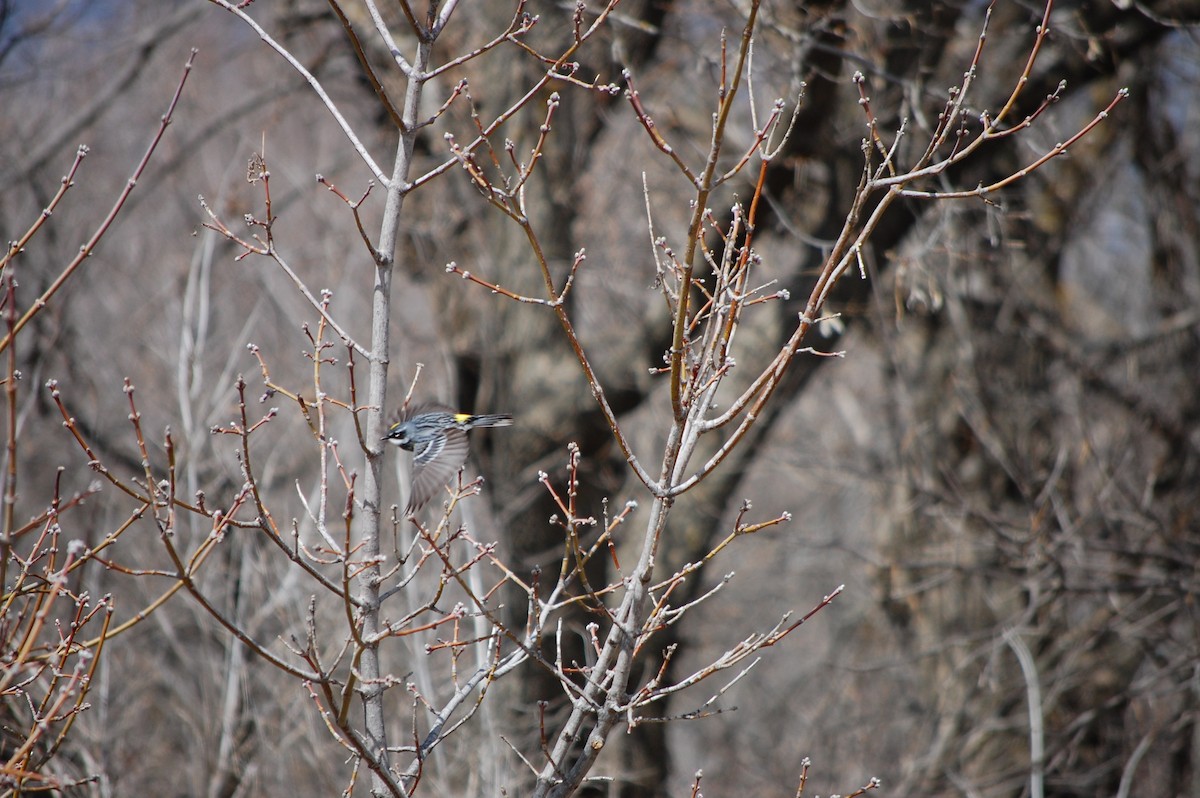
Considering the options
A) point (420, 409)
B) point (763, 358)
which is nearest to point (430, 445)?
point (420, 409)

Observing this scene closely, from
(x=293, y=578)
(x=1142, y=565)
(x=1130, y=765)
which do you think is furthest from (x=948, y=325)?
(x=293, y=578)

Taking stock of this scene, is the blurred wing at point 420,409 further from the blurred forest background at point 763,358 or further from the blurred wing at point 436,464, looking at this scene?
the blurred forest background at point 763,358

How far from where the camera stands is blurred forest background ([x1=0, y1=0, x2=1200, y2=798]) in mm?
5898

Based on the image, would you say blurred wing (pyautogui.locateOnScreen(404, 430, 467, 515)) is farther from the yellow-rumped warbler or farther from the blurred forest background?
the blurred forest background

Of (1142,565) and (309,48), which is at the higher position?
(309,48)

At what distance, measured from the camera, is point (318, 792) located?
18.3ft

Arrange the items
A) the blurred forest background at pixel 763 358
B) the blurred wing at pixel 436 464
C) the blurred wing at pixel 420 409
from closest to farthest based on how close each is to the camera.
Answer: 1. the blurred wing at pixel 436 464
2. the blurred wing at pixel 420 409
3. the blurred forest background at pixel 763 358

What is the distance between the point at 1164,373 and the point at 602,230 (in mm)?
4508

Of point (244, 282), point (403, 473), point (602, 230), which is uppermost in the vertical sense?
point (244, 282)

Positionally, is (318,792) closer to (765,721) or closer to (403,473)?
(403,473)

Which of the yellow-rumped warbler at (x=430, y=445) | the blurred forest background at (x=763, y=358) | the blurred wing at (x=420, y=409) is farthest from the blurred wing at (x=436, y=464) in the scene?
the blurred forest background at (x=763, y=358)

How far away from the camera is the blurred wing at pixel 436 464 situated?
105 inches

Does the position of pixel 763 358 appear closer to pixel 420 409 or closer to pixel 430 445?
pixel 420 409

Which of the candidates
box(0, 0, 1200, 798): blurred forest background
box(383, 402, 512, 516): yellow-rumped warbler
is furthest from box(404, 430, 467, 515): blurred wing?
box(0, 0, 1200, 798): blurred forest background
